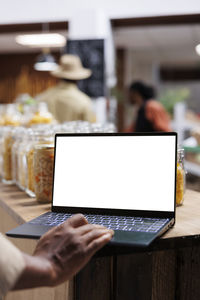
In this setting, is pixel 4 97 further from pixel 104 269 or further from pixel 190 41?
pixel 104 269

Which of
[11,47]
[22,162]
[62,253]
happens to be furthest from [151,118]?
[11,47]

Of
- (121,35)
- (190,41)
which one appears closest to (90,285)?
(121,35)

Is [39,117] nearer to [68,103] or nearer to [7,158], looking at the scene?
[7,158]

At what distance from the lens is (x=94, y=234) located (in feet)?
3.26

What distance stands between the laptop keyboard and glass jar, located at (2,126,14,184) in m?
0.90

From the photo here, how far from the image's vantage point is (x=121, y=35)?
880cm

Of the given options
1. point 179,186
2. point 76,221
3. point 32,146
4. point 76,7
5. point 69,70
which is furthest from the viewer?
point 76,7

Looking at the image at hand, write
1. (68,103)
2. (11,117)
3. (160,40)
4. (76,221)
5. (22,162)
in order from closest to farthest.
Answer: (76,221)
(22,162)
(11,117)
(68,103)
(160,40)

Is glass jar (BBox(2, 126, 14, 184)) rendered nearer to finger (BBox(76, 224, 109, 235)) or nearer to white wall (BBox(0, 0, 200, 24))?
finger (BBox(76, 224, 109, 235))

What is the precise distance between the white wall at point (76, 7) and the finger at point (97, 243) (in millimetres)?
4842

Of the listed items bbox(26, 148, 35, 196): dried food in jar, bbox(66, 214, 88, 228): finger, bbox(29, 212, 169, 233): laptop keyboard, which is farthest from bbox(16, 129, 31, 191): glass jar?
bbox(66, 214, 88, 228): finger

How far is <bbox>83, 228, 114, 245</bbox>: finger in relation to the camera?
0.98 meters

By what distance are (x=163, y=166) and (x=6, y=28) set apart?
5.39 meters

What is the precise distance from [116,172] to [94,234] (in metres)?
0.32
